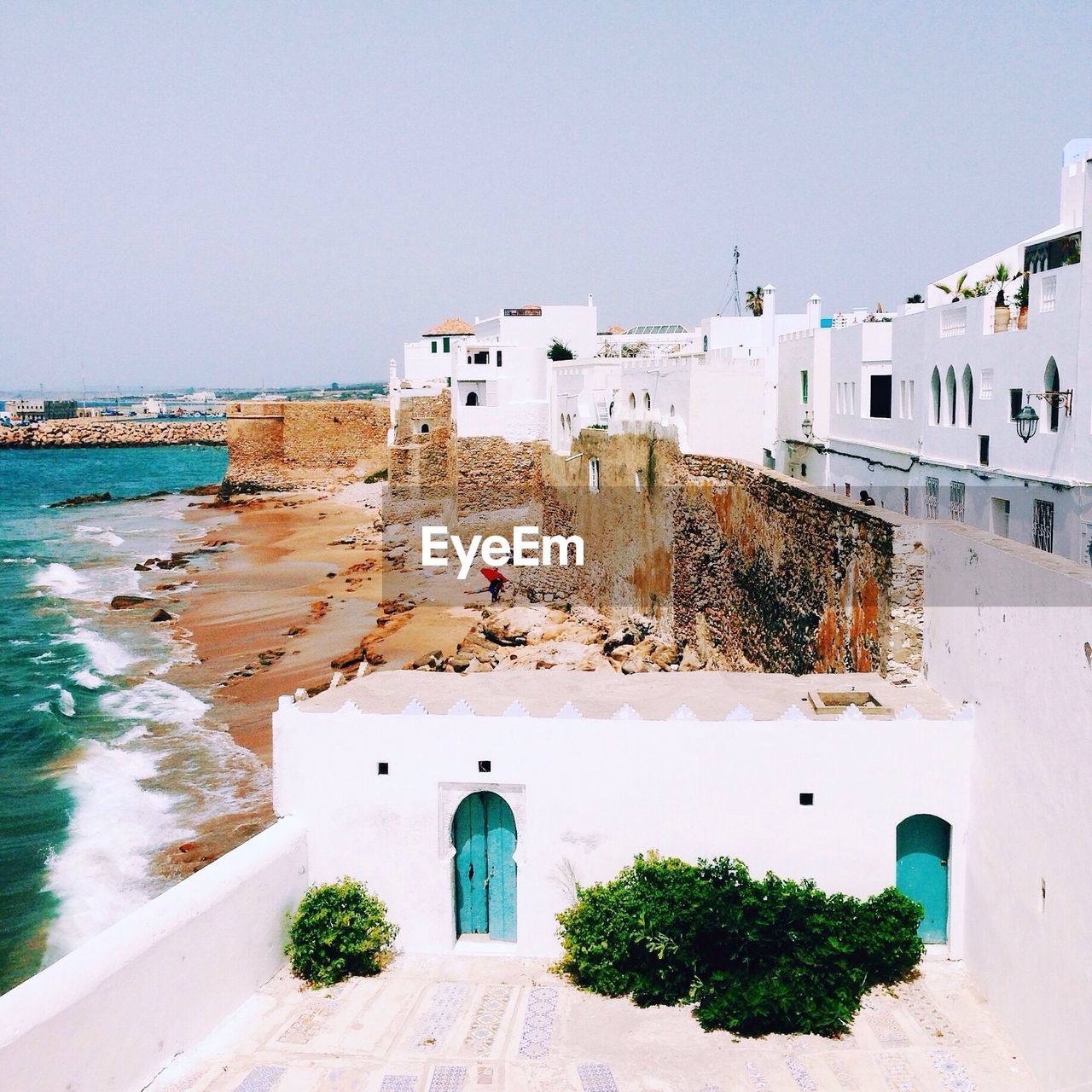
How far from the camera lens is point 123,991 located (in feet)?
21.7

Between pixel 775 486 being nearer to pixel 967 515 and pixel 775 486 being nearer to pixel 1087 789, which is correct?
pixel 967 515

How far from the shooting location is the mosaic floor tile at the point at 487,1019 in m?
7.23

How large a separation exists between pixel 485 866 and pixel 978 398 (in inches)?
311

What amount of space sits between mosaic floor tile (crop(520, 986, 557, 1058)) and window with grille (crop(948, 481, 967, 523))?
7.83m

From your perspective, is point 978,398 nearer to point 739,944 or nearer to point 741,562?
point 741,562

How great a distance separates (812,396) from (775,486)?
507 cm

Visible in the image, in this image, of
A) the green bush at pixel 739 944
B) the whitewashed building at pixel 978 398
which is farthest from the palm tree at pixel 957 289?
the green bush at pixel 739 944

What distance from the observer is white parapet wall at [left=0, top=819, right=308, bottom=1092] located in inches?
237

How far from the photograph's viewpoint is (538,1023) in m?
7.48

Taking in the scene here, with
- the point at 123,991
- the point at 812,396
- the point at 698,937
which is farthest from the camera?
the point at 812,396

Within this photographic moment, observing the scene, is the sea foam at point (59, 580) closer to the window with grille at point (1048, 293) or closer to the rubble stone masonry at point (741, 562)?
the rubble stone masonry at point (741, 562)

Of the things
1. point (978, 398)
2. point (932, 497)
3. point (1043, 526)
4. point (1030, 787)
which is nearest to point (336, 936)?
point (1030, 787)

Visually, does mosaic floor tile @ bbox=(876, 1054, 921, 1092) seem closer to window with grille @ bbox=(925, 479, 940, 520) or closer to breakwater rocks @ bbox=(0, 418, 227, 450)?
window with grille @ bbox=(925, 479, 940, 520)

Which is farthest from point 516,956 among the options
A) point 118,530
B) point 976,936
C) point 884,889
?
point 118,530
